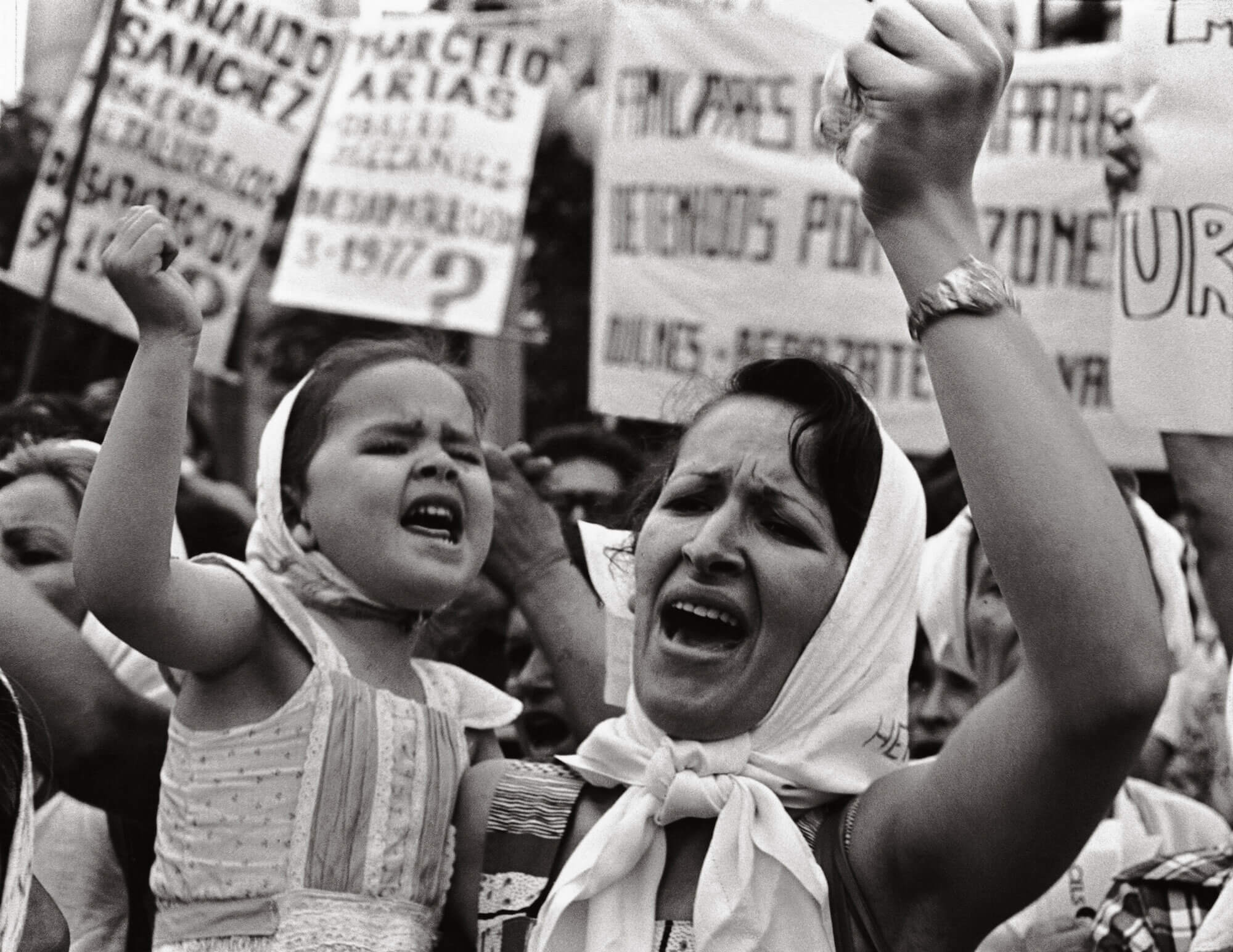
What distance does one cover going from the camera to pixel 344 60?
21.3ft

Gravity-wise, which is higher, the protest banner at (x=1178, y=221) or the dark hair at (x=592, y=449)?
the protest banner at (x=1178, y=221)

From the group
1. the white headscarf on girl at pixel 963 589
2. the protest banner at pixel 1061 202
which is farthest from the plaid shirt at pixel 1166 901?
the protest banner at pixel 1061 202

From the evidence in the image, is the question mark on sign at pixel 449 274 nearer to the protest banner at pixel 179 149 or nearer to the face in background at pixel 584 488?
the protest banner at pixel 179 149

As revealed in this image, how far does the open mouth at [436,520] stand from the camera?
2.89m

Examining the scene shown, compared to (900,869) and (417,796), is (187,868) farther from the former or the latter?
(900,869)

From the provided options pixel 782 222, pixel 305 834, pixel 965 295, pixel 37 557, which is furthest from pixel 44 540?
pixel 782 222

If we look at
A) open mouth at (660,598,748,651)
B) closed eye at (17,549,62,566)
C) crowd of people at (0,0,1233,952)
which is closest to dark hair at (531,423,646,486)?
crowd of people at (0,0,1233,952)

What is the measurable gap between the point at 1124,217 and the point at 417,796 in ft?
7.18

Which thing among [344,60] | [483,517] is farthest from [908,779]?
[344,60]

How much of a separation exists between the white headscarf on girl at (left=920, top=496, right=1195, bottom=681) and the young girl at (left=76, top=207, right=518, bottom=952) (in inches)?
46.1

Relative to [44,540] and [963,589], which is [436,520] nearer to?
[44,540]

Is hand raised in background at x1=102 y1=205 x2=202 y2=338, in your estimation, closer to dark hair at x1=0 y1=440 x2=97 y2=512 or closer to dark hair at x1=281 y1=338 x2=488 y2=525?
dark hair at x1=281 y1=338 x2=488 y2=525

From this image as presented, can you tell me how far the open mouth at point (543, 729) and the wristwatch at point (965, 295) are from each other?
195 centimetres

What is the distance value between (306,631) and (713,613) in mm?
728
